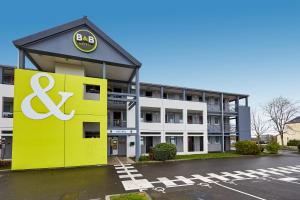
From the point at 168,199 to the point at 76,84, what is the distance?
10954mm

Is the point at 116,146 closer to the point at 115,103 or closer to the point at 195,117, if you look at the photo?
the point at 115,103

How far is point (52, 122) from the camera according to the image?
13078 millimetres

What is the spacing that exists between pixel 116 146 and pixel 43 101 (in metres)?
9.38

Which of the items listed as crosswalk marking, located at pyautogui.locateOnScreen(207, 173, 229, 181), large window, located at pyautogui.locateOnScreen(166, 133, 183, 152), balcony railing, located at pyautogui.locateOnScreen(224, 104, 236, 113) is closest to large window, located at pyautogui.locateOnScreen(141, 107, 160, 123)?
large window, located at pyautogui.locateOnScreen(166, 133, 183, 152)

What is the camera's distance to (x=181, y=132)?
2211 centimetres

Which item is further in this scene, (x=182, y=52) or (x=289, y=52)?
(x=182, y=52)

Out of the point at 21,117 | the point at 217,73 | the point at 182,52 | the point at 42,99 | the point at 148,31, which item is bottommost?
the point at 21,117

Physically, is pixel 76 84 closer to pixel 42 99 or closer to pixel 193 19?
pixel 42 99

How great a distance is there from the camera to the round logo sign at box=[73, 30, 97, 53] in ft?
47.8

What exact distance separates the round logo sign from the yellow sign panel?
8.59ft

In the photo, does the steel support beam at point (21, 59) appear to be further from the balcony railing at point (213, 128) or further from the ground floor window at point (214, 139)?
the ground floor window at point (214, 139)

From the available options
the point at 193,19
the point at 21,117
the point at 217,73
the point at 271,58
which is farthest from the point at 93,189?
the point at 217,73

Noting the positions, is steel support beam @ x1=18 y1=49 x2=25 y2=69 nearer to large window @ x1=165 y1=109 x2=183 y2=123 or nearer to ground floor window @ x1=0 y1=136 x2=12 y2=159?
ground floor window @ x1=0 y1=136 x2=12 y2=159

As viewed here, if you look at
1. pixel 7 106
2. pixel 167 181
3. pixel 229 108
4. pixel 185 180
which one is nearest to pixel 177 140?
pixel 229 108
